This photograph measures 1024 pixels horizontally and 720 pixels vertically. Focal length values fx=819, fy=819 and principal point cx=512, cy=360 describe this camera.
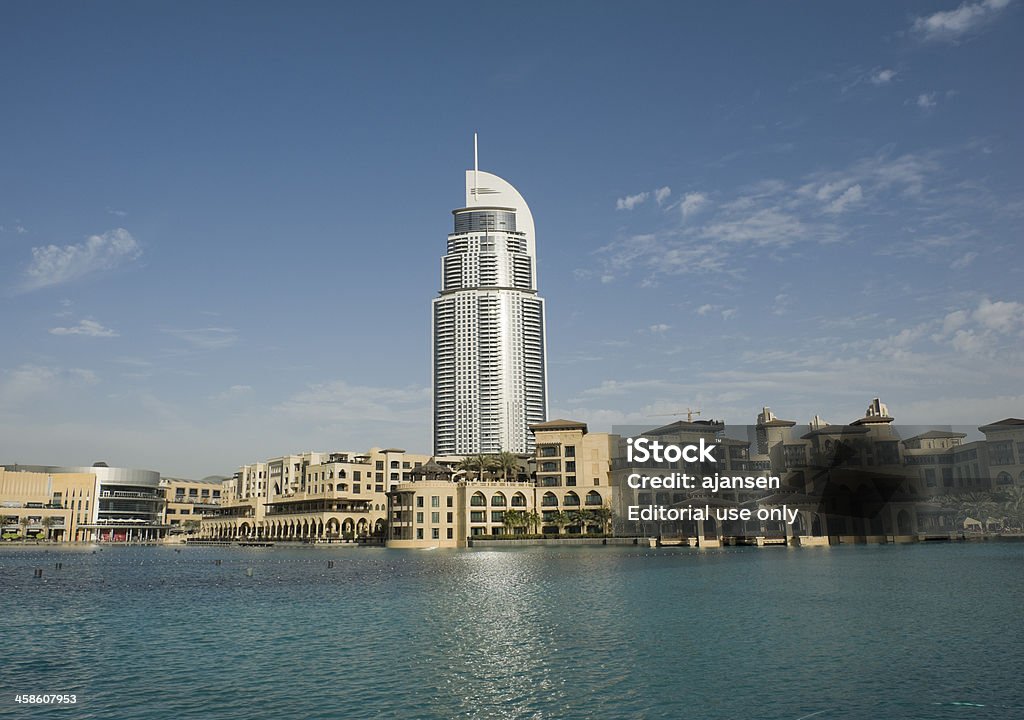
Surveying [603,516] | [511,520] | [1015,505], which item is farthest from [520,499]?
[1015,505]

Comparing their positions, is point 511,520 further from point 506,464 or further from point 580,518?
point 506,464

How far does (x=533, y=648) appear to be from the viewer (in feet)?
121

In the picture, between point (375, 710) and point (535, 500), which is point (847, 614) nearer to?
point (375, 710)

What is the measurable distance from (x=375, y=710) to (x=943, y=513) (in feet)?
511

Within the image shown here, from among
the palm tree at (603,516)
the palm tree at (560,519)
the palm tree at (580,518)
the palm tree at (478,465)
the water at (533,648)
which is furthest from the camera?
the palm tree at (478,465)

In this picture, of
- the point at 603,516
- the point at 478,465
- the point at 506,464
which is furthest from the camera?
the point at 478,465

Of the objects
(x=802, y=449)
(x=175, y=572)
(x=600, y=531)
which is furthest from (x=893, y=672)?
(x=802, y=449)

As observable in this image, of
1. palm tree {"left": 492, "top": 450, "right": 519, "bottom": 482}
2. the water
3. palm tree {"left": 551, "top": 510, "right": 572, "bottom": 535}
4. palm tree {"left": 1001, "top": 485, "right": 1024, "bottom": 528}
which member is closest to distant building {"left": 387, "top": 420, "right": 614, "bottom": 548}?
palm tree {"left": 551, "top": 510, "right": 572, "bottom": 535}

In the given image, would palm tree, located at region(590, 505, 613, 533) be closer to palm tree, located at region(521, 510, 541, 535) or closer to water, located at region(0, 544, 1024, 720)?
palm tree, located at region(521, 510, 541, 535)

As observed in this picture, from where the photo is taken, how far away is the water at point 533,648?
1069 inches

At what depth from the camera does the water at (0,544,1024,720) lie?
2714cm

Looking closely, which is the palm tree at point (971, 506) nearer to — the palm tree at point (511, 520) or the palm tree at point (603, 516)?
the palm tree at point (603, 516)

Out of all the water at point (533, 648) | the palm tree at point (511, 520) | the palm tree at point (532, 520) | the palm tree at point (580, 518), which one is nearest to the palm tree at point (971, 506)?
the palm tree at point (580, 518)

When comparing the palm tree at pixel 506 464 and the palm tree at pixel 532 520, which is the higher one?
the palm tree at pixel 506 464
